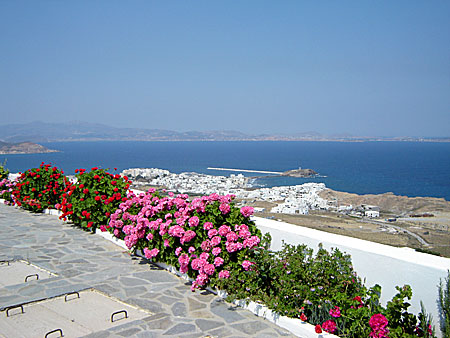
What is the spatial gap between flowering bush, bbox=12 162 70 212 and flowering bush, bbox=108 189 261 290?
4290 millimetres

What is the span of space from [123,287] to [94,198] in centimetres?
311

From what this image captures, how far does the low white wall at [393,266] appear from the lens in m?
3.46

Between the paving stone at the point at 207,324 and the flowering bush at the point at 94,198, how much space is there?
3.90 m

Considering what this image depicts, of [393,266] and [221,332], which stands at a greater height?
[393,266]

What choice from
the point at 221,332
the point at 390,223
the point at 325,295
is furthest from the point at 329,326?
the point at 390,223

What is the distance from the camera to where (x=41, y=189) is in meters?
9.70

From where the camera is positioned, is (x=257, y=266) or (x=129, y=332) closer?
(x=129, y=332)

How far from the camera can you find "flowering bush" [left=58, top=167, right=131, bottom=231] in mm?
7430

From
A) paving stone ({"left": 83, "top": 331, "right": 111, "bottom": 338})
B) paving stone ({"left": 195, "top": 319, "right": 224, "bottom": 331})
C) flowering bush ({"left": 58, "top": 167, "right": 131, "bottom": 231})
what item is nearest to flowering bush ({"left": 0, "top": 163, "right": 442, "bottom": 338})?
paving stone ({"left": 195, "top": 319, "right": 224, "bottom": 331})

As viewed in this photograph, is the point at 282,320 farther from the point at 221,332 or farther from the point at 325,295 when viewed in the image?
the point at 221,332

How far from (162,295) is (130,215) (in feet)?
6.64

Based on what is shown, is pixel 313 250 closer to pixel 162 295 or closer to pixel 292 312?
pixel 292 312

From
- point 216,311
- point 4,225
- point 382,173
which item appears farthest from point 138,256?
point 382,173

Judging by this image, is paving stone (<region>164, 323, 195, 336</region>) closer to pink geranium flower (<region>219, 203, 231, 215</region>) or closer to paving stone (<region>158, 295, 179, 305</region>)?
paving stone (<region>158, 295, 179, 305</region>)
